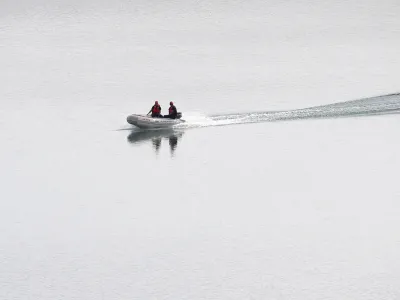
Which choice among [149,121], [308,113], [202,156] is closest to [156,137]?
[149,121]

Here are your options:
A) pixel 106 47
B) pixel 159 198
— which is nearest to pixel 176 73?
pixel 106 47

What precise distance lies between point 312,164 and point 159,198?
804cm

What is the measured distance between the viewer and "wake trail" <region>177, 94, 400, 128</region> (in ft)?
185

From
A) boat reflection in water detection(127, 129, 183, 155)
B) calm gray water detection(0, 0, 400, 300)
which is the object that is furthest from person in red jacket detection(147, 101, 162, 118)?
calm gray water detection(0, 0, 400, 300)

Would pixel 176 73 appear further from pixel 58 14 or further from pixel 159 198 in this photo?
pixel 159 198

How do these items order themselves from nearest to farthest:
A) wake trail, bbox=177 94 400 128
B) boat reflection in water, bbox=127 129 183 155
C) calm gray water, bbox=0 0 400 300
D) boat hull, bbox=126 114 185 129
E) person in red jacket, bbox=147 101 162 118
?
calm gray water, bbox=0 0 400 300, boat reflection in water, bbox=127 129 183 155, boat hull, bbox=126 114 185 129, person in red jacket, bbox=147 101 162 118, wake trail, bbox=177 94 400 128

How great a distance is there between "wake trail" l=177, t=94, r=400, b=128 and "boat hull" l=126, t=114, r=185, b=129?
0.55m

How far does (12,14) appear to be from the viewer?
284 ft

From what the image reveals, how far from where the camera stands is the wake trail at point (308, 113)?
5650 centimetres

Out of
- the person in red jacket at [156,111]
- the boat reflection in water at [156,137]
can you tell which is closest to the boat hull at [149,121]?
the boat reflection in water at [156,137]

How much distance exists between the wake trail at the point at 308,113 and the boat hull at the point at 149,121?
550mm

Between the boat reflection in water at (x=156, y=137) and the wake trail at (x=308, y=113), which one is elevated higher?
the wake trail at (x=308, y=113)

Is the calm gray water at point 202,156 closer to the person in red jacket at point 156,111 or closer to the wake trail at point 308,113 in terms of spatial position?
the wake trail at point 308,113

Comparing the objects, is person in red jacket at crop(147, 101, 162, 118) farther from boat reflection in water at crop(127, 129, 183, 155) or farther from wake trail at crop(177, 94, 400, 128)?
wake trail at crop(177, 94, 400, 128)
